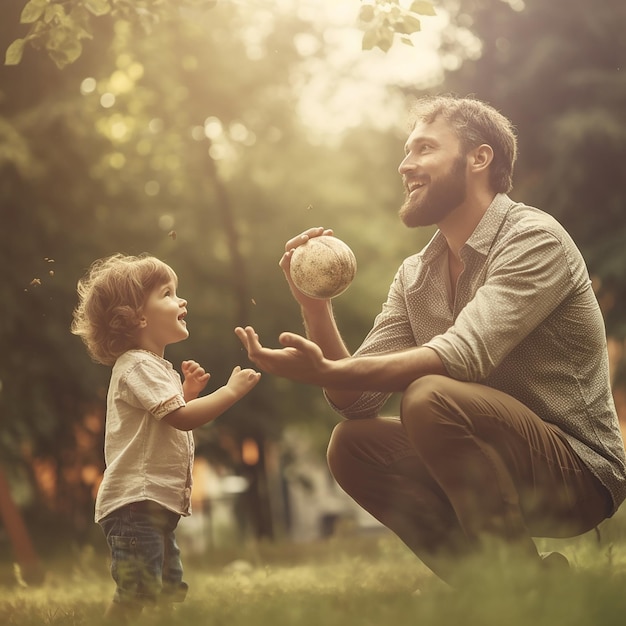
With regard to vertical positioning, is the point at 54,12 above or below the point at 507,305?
above

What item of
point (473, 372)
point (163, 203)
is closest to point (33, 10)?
point (473, 372)

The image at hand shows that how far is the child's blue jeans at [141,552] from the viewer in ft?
13.0

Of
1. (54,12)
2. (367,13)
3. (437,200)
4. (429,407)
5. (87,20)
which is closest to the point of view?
(429,407)

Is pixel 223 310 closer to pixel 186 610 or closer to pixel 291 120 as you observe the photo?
pixel 291 120

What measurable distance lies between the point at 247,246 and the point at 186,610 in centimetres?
1368

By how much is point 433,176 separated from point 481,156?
11.0 inches

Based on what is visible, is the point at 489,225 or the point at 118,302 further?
the point at 489,225

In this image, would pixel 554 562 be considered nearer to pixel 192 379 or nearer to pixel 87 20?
pixel 192 379

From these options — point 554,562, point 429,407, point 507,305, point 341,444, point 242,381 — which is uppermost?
point 507,305

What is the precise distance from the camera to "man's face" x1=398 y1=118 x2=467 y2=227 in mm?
4766

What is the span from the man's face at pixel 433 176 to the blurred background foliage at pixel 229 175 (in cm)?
575

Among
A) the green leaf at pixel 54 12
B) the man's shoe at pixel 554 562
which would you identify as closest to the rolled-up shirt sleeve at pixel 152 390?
the man's shoe at pixel 554 562

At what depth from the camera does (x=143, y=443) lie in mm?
4258

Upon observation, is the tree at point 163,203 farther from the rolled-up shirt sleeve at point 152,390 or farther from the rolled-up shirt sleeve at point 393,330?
the rolled-up shirt sleeve at point 152,390
